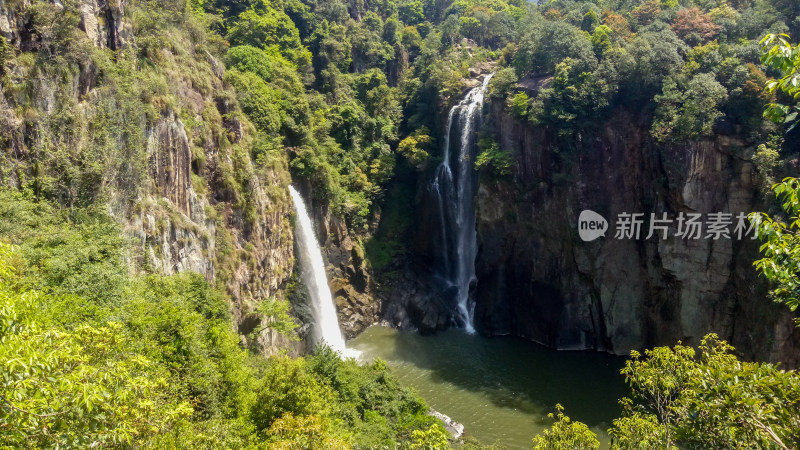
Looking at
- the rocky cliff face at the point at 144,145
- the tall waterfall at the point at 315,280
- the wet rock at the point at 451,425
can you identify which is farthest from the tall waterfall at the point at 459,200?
the rocky cliff face at the point at 144,145

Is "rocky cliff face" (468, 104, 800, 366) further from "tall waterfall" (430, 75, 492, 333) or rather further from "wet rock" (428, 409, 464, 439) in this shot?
"wet rock" (428, 409, 464, 439)

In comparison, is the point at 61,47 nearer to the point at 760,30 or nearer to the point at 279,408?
the point at 279,408

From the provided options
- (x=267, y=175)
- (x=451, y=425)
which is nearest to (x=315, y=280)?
(x=267, y=175)

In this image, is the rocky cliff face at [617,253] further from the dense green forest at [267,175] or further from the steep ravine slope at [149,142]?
the steep ravine slope at [149,142]

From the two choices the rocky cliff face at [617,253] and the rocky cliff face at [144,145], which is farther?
the rocky cliff face at [617,253]

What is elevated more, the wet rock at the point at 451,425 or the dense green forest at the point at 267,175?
the dense green forest at the point at 267,175

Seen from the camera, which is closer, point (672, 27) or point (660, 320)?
point (660, 320)

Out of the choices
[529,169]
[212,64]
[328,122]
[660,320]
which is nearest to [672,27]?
[529,169]
